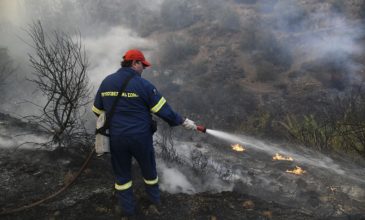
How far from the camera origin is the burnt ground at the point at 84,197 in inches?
157

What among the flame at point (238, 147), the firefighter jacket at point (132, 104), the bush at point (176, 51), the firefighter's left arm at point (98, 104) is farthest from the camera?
the bush at point (176, 51)

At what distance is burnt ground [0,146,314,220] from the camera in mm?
3982

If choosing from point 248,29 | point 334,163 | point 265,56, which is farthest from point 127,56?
point 248,29

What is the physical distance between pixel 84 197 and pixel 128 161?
92 cm

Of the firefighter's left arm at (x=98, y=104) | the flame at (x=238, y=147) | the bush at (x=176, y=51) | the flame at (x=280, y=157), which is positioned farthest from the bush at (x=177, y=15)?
the firefighter's left arm at (x=98, y=104)

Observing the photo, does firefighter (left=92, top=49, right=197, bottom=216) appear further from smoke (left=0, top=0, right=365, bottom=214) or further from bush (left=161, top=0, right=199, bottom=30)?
bush (left=161, top=0, right=199, bottom=30)

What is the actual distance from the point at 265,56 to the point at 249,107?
4012 millimetres

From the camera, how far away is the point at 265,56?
1370 cm

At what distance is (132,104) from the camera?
144 inches

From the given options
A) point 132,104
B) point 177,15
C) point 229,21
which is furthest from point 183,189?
point 177,15

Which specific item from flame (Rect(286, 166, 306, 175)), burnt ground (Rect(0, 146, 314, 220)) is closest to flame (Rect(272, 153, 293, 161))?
flame (Rect(286, 166, 306, 175))

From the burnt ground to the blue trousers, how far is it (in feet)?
0.85

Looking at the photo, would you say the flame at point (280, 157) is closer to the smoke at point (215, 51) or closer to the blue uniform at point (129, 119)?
the smoke at point (215, 51)

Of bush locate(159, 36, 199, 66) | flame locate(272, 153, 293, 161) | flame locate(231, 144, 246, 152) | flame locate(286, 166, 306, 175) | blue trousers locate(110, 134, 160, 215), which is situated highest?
bush locate(159, 36, 199, 66)
